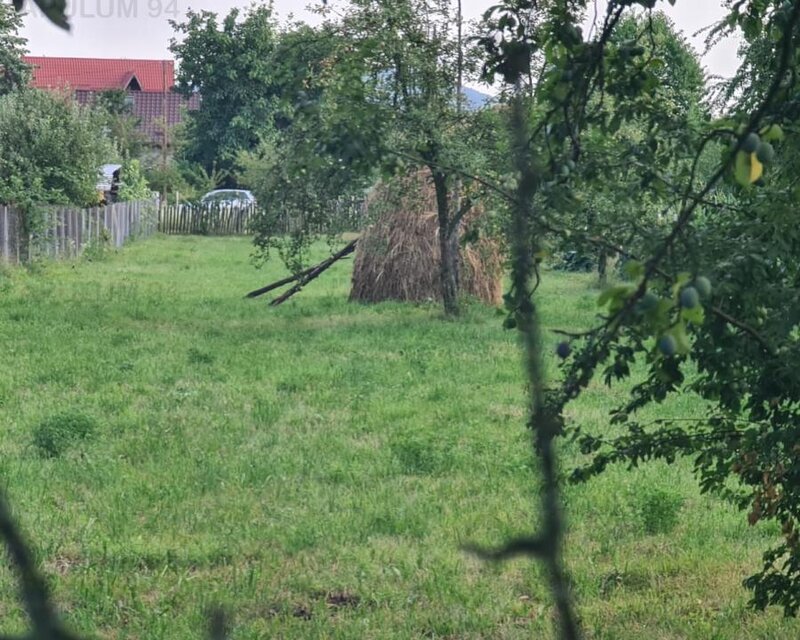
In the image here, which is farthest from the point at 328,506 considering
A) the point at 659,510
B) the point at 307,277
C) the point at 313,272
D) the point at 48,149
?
the point at 48,149

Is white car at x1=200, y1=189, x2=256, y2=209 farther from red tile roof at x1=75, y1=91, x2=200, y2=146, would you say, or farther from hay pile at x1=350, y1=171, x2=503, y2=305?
hay pile at x1=350, y1=171, x2=503, y2=305

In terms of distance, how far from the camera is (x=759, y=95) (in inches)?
162

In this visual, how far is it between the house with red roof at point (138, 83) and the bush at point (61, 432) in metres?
45.4

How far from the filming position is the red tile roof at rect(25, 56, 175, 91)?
57.0 m

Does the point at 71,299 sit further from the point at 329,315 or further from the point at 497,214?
the point at 497,214

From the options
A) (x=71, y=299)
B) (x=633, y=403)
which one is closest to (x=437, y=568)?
(x=633, y=403)

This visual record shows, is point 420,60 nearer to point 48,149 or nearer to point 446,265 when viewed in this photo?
point 446,265

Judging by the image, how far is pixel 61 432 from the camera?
8031mm

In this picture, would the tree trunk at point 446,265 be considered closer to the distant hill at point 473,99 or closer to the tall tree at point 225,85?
the distant hill at point 473,99

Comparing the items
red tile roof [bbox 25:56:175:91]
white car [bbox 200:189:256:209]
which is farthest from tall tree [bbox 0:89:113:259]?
red tile roof [bbox 25:56:175:91]

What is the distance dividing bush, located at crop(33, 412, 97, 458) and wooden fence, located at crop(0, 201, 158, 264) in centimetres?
1342

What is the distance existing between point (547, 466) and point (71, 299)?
56.8 feet

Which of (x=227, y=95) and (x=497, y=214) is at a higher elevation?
(x=227, y=95)

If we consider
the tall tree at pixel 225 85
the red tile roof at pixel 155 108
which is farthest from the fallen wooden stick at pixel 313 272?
the red tile roof at pixel 155 108
